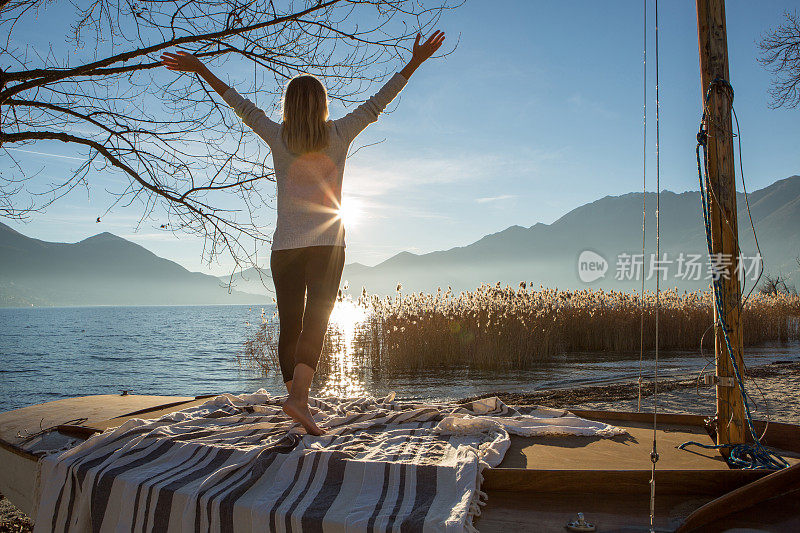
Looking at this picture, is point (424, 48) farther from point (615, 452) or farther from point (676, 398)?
point (676, 398)

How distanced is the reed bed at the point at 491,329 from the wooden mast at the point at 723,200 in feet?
23.4

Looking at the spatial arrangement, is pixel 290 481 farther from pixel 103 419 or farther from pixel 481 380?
pixel 481 380

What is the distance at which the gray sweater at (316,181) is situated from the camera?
240 centimetres

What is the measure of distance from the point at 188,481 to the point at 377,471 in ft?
2.19

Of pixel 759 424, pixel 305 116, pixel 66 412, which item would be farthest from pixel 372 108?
pixel 66 412

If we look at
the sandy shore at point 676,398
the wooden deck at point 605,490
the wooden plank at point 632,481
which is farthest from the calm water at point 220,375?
the wooden plank at point 632,481

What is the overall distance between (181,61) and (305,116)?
3.25ft

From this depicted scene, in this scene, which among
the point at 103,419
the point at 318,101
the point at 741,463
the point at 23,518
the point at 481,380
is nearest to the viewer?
the point at 741,463

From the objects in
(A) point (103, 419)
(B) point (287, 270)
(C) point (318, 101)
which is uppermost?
(C) point (318, 101)

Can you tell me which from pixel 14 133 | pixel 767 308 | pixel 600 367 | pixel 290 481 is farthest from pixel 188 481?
pixel 767 308

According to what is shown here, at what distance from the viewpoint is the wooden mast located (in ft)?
6.55

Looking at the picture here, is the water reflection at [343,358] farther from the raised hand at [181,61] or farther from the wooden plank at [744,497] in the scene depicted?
the wooden plank at [744,497]

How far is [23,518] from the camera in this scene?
328 centimetres

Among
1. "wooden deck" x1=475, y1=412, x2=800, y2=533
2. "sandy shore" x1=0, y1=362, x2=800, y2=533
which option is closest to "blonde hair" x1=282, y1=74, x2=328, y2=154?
"wooden deck" x1=475, y1=412, x2=800, y2=533
